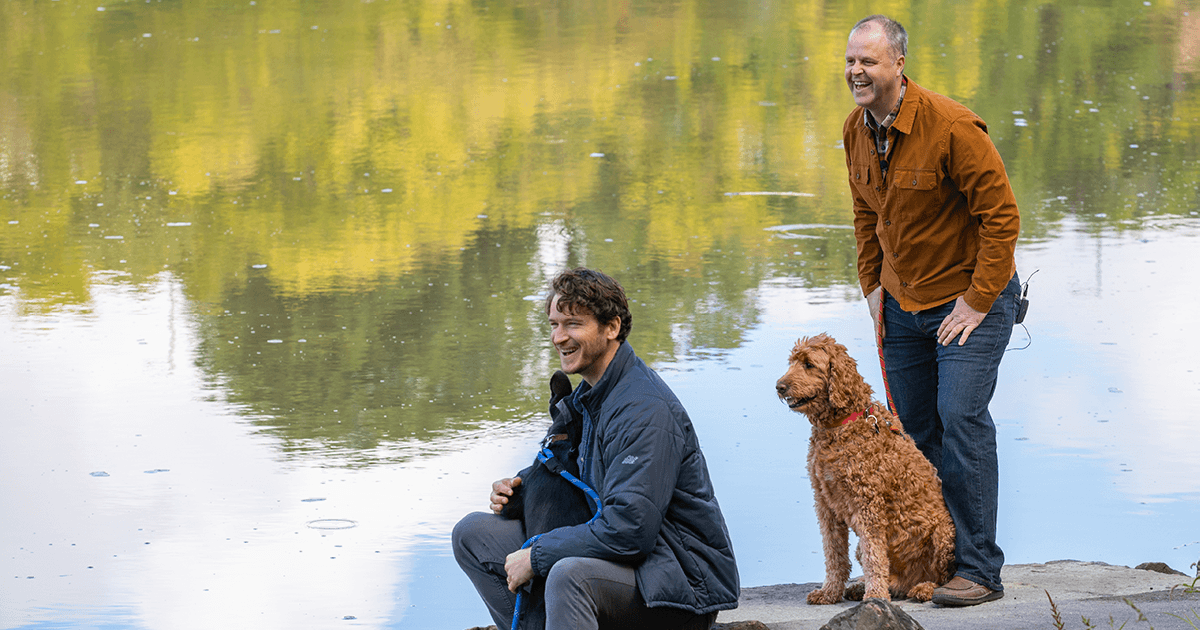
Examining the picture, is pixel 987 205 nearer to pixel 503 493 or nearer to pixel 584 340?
pixel 584 340

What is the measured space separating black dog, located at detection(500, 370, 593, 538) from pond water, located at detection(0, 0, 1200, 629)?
1.19m

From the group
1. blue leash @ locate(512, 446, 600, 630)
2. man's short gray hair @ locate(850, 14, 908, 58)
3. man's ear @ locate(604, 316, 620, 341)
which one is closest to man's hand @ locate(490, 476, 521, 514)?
blue leash @ locate(512, 446, 600, 630)

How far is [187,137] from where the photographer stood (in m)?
14.6

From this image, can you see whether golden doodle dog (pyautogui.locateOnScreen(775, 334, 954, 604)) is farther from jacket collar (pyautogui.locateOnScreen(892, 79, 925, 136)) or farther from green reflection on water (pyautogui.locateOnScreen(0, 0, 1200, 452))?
green reflection on water (pyautogui.locateOnScreen(0, 0, 1200, 452))

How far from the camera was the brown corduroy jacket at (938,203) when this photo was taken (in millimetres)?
4113

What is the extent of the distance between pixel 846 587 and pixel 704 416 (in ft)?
7.28

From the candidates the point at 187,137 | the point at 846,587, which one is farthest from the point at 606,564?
the point at 187,137

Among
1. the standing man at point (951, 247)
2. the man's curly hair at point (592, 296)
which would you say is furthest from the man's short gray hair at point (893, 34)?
the man's curly hair at point (592, 296)

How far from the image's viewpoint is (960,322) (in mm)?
4203

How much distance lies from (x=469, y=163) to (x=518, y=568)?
984cm

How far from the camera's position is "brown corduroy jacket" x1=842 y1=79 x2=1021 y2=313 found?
4113 mm

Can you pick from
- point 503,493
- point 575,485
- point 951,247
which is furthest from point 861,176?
point 503,493

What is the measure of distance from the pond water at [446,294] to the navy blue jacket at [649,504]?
4.84ft

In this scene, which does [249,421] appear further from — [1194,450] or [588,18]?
[588,18]
